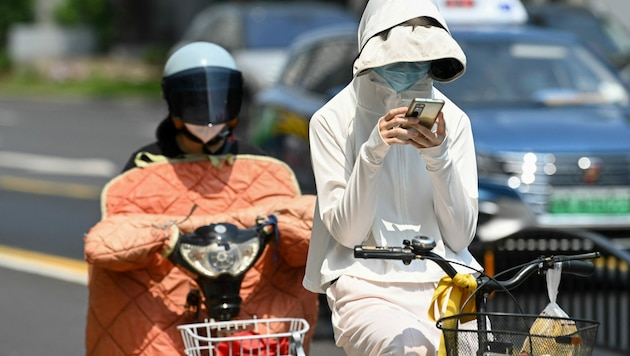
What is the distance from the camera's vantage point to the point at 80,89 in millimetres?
36188

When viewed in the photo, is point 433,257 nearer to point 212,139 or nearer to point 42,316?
point 212,139

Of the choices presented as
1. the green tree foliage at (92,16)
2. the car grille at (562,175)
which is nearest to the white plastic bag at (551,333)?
the car grille at (562,175)

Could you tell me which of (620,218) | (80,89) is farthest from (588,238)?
(80,89)

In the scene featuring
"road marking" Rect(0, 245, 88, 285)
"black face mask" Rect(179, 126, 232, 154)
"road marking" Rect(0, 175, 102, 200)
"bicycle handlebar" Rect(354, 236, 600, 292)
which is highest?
Answer: "road marking" Rect(0, 175, 102, 200)

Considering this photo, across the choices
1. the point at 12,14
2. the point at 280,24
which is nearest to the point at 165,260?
the point at 280,24

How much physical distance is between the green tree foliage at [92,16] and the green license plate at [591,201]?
1400 inches

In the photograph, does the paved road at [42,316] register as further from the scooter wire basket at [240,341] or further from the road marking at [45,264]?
the scooter wire basket at [240,341]

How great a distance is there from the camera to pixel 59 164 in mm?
19641

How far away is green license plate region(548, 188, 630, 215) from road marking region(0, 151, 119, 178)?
30.8 feet

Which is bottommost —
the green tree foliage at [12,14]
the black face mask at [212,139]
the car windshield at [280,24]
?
the black face mask at [212,139]

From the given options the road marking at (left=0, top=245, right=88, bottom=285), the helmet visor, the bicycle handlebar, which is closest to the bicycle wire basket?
the bicycle handlebar

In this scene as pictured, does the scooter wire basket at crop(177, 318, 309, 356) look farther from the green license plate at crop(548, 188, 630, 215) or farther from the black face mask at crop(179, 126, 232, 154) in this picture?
the green license plate at crop(548, 188, 630, 215)

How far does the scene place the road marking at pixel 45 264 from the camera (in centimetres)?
1081

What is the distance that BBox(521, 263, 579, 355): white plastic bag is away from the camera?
340 centimetres
